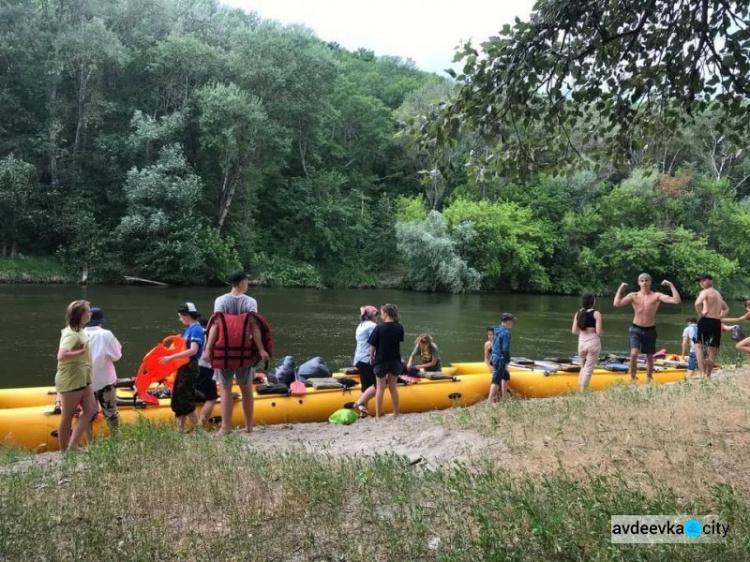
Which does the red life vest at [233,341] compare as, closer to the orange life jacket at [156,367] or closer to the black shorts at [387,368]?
the orange life jacket at [156,367]

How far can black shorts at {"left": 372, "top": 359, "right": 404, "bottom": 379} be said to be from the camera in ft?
24.6

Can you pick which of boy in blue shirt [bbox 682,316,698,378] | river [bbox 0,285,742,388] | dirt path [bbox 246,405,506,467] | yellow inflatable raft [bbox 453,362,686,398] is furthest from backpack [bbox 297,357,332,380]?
boy in blue shirt [bbox 682,316,698,378]

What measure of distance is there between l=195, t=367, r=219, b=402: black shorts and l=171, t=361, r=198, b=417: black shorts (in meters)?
0.27

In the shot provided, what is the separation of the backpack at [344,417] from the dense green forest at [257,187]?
18.7 m

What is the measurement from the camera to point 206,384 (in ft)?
23.3

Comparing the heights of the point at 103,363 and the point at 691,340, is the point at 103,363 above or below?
above

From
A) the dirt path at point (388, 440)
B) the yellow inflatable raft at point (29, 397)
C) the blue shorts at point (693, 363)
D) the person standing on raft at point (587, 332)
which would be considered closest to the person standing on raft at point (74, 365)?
the dirt path at point (388, 440)

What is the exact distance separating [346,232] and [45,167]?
18.5 m

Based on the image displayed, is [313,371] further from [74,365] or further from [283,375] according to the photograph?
[74,365]

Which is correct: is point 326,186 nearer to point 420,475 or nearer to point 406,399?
point 406,399

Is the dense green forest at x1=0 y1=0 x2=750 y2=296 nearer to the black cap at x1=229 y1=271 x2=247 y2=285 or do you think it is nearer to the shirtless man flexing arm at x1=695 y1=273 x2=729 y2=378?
the shirtless man flexing arm at x1=695 y1=273 x2=729 y2=378

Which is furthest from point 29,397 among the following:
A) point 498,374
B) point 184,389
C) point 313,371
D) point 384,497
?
point 384,497

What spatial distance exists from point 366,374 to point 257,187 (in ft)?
109

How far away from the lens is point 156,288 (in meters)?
31.5
